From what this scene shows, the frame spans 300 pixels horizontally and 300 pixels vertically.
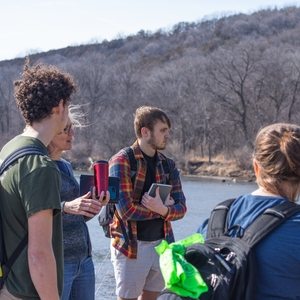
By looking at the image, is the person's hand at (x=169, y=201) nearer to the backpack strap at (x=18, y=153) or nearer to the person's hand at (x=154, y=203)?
the person's hand at (x=154, y=203)

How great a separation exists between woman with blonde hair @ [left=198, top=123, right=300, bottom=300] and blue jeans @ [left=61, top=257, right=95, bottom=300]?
4.62 ft

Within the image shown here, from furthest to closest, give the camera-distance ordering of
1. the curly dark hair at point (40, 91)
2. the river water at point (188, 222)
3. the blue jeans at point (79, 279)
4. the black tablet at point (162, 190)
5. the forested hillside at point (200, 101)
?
the forested hillside at point (200, 101), the river water at point (188, 222), the black tablet at point (162, 190), the blue jeans at point (79, 279), the curly dark hair at point (40, 91)

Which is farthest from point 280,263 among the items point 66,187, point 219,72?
point 219,72

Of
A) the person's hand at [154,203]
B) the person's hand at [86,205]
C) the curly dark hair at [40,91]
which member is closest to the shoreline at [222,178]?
the person's hand at [154,203]

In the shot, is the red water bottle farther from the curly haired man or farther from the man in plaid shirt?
the man in plaid shirt

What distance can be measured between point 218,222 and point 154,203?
1867mm

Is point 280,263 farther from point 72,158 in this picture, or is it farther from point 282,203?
point 72,158

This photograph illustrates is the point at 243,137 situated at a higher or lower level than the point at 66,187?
lower

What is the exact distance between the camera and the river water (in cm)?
865

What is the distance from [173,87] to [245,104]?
38.8ft

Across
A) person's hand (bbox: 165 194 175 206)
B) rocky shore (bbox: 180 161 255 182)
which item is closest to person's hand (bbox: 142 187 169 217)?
person's hand (bbox: 165 194 175 206)

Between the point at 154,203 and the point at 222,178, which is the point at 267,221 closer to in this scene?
the point at 154,203

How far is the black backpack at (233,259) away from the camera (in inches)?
89.4

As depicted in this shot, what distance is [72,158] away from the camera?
46.2m
